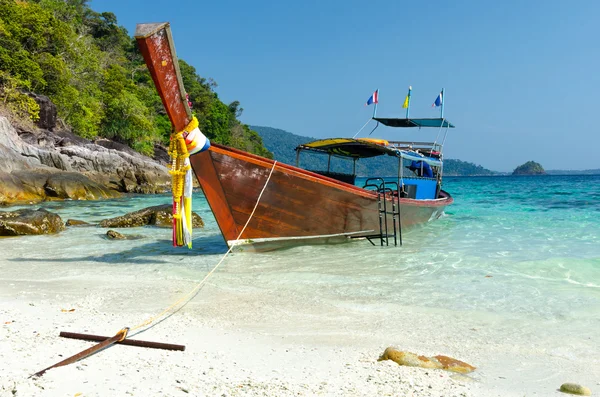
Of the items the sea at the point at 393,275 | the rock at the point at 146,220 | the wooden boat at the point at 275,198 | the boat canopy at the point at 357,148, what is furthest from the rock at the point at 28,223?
the boat canopy at the point at 357,148

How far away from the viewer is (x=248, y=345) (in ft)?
12.2

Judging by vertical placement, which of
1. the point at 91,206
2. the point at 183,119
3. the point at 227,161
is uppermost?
the point at 183,119

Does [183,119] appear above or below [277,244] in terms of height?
above

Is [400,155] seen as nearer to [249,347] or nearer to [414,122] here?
[414,122]

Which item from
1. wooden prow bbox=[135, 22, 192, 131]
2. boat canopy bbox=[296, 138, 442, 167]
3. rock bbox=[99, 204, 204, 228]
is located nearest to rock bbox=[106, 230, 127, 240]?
rock bbox=[99, 204, 204, 228]

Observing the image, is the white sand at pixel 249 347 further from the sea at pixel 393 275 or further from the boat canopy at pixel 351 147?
the boat canopy at pixel 351 147

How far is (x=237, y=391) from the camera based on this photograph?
8.93ft

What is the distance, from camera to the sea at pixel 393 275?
15.0 feet

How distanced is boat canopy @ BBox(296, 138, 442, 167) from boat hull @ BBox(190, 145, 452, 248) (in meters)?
1.34

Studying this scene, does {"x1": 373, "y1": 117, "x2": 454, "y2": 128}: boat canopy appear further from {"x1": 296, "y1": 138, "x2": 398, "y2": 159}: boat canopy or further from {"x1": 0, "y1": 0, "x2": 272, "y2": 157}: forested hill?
{"x1": 0, "y1": 0, "x2": 272, "y2": 157}: forested hill

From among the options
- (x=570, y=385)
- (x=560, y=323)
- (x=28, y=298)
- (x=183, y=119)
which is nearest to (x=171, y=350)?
(x=28, y=298)

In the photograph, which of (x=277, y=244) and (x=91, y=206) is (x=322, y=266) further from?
(x=91, y=206)

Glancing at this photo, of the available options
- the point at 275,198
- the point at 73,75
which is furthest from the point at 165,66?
the point at 73,75

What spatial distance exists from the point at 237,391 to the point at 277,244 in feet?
17.9
